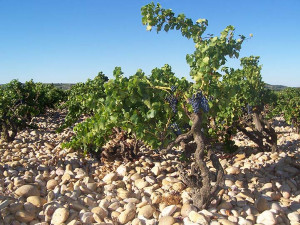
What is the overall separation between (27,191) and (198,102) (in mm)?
3467

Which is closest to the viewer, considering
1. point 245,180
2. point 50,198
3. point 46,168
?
point 50,198

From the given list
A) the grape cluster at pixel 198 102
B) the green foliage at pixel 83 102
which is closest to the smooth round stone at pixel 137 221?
the grape cluster at pixel 198 102

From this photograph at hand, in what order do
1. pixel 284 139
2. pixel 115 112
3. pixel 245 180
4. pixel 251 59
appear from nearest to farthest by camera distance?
pixel 115 112 < pixel 245 180 < pixel 284 139 < pixel 251 59

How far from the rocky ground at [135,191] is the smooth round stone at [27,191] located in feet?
0.05

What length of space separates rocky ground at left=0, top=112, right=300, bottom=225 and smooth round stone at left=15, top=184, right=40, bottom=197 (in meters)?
0.02

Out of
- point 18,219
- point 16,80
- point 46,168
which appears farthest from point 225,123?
point 16,80

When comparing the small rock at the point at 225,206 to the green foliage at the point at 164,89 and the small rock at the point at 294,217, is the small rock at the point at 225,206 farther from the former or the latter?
the green foliage at the point at 164,89

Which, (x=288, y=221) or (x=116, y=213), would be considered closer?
(x=288, y=221)

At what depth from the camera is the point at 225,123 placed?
7.75 meters

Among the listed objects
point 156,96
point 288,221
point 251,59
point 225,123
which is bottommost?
point 288,221

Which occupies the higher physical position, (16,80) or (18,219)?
(16,80)

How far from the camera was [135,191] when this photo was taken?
5.21 meters

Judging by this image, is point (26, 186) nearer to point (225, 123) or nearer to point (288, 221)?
point (288, 221)

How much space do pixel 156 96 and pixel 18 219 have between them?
2.87m
